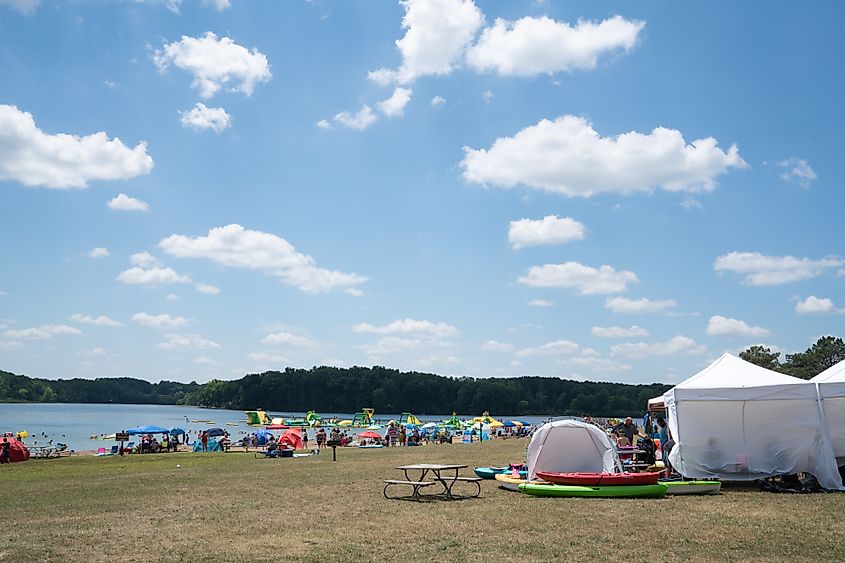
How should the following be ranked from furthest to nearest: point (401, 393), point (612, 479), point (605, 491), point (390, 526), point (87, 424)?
1. point (401, 393)
2. point (87, 424)
3. point (612, 479)
4. point (605, 491)
5. point (390, 526)

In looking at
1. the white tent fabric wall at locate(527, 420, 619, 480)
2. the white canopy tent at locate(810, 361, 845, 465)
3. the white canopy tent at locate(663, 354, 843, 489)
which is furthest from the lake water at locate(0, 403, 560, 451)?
the white canopy tent at locate(810, 361, 845, 465)

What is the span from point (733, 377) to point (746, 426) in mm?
1143

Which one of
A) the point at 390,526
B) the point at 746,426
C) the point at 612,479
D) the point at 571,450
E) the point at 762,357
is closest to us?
the point at 390,526

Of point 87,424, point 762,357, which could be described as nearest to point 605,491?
point 762,357

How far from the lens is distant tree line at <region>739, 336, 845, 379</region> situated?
5928cm

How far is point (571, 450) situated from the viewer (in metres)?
16.5

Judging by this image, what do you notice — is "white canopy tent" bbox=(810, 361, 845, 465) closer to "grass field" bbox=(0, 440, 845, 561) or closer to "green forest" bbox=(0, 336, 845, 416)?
"grass field" bbox=(0, 440, 845, 561)

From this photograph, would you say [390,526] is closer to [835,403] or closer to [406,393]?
[835,403]

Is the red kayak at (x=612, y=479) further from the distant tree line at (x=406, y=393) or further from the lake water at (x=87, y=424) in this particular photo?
the distant tree line at (x=406, y=393)

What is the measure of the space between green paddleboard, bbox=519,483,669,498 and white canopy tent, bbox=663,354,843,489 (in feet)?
9.55

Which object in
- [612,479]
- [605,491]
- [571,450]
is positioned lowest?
[605,491]

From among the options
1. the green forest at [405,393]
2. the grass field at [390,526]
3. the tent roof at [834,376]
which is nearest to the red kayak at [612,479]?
the grass field at [390,526]

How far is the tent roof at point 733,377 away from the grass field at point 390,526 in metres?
2.23

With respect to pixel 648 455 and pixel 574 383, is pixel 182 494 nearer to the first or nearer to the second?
pixel 648 455
